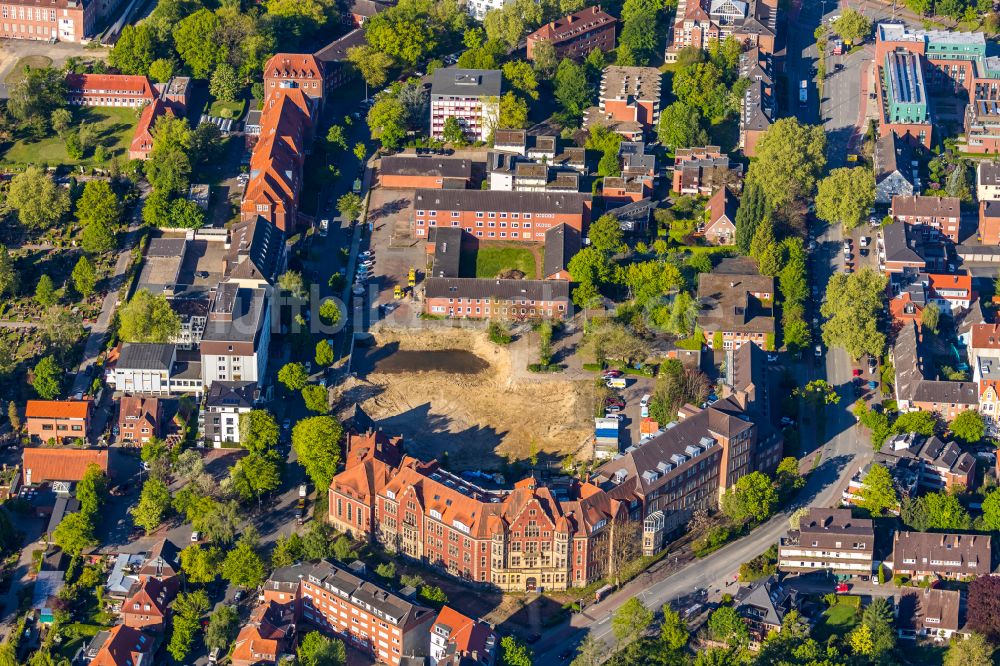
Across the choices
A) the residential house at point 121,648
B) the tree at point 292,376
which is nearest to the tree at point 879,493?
the tree at point 292,376

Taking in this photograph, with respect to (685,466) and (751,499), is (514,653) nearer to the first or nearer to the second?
(685,466)

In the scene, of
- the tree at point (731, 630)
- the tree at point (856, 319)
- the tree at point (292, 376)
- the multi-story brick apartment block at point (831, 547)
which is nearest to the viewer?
the tree at point (731, 630)

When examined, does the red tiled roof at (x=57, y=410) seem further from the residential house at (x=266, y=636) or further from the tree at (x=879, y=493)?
the tree at (x=879, y=493)

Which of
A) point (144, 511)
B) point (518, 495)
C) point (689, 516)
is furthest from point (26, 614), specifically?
point (689, 516)

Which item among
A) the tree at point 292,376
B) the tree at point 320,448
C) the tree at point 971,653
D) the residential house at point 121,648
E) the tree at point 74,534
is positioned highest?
the tree at point 292,376

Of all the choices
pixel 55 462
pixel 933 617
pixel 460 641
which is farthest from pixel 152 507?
pixel 933 617
